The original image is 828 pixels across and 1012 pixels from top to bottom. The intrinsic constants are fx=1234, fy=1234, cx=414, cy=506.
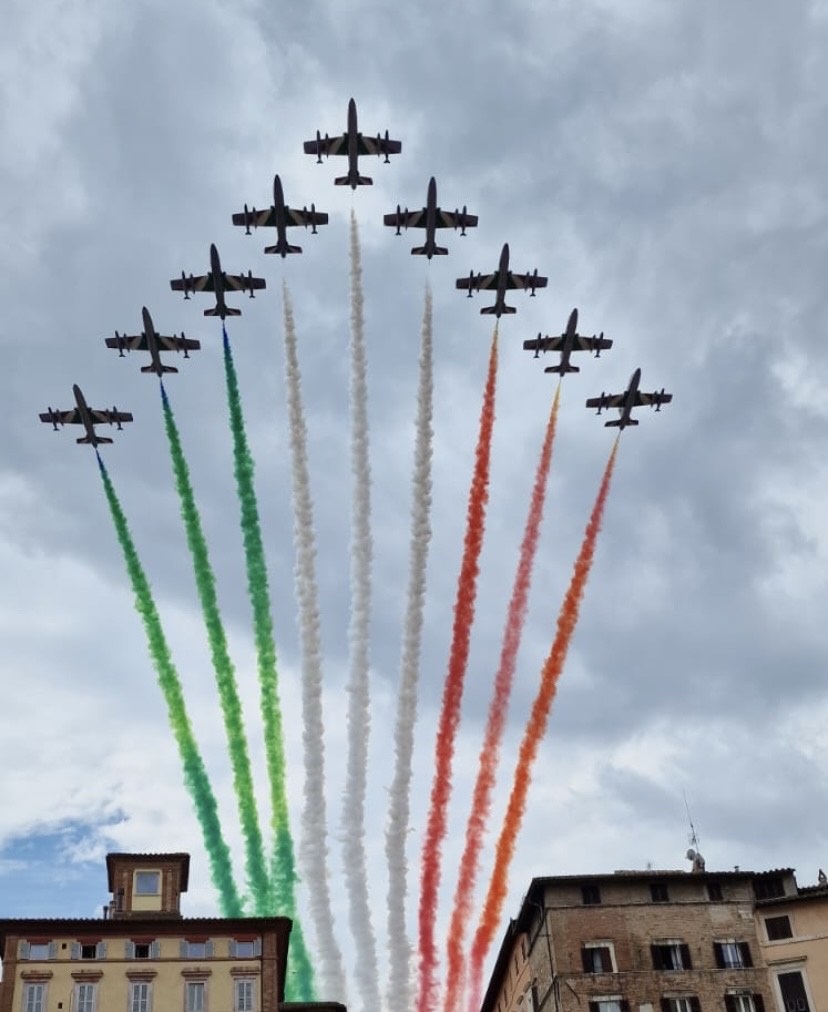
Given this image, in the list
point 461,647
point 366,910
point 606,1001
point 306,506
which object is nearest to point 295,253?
point 306,506

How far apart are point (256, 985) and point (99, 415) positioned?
4263 cm

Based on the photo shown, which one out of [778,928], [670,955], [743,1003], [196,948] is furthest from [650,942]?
[196,948]

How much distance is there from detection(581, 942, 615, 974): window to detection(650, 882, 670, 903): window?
403 centimetres

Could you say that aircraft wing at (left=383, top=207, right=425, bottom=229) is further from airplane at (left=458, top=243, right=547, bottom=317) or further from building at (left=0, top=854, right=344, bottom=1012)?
building at (left=0, top=854, right=344, bottom=1012)

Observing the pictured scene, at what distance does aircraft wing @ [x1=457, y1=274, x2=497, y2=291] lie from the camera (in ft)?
288

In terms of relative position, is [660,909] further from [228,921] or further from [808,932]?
[228,921]

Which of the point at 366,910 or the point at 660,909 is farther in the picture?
the point at 366,910

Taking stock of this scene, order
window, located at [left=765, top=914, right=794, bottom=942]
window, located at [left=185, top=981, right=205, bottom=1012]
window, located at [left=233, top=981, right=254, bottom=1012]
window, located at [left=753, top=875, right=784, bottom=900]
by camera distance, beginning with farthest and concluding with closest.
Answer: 1. window, located at [left=753, top=875, right=784, bottom=900]
2. window, located at [left=765, top=914, right=794, bottom=942]
3. window, located at [left=233, top=981, right=254, bottom=1012]
4. window, located at [left=185, top=981, right=205, bottom=1012]

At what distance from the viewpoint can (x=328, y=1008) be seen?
6725 centimetres

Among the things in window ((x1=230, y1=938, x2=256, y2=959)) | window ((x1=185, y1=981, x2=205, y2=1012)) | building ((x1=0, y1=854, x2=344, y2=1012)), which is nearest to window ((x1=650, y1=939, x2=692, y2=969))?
building ((x1=0, y1=854, x2=344, y2=1012))

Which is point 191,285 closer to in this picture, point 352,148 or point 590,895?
point 352,148

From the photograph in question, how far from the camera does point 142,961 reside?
2594 inches

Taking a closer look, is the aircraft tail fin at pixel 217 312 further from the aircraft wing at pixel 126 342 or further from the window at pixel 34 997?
the window at pixel 34 997

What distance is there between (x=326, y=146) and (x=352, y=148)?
70.9 inches
